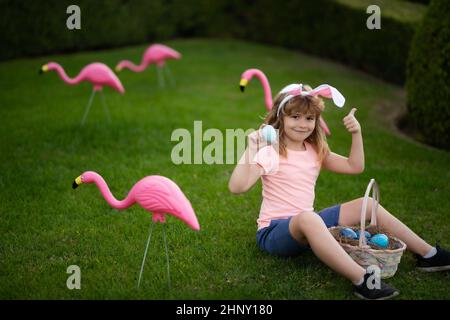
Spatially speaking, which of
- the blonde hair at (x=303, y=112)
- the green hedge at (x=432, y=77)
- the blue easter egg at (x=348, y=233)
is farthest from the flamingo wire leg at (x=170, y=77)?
the blue easter egg at (x=348, y=233)

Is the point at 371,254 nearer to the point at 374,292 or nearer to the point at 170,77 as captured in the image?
the point at 374,292

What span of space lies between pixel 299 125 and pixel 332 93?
29 cm

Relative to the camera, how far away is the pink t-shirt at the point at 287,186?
3.57 m

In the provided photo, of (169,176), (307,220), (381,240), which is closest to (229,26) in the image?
(169,176)

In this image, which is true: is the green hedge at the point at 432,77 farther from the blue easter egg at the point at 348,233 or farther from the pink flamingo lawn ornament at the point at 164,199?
the pink flamingo lawn ornament at the point at 164,199

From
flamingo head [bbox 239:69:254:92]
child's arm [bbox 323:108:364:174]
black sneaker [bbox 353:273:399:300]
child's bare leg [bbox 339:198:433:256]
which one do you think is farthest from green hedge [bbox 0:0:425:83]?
black sneaker [bbox 353:273:399:300]

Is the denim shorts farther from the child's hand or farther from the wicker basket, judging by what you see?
the child's hand

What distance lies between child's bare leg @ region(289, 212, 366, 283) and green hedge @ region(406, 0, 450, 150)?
3.02m

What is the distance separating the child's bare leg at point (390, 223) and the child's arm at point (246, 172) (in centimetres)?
66

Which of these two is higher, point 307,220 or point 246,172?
point 246,172

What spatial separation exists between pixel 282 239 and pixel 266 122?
29.5 inches

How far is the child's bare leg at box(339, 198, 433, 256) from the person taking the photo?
11.5 ft

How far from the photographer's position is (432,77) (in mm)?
5742

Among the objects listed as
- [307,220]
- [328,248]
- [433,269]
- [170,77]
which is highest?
[170,77]
